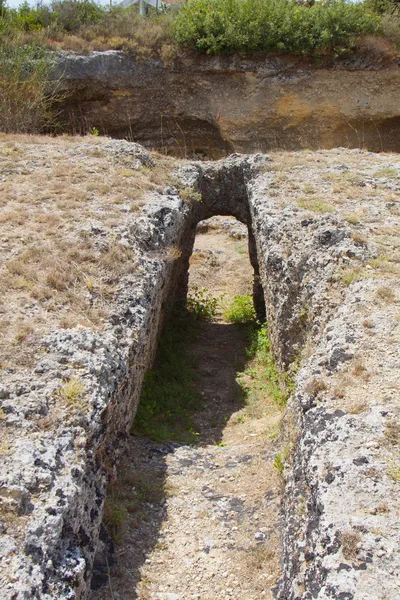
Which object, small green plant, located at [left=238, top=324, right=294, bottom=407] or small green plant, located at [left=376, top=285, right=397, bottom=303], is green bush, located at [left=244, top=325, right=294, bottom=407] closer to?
small green plant, located at [left=238, top=324, right=294, bottom=407]

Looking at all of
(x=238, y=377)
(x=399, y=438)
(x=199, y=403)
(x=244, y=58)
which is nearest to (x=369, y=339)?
(x=399, y=438)

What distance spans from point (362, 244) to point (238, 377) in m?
3.80

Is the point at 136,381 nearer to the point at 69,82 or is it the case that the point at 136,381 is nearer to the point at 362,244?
the point at 362,244

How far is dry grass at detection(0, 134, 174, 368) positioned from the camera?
5.54 metres

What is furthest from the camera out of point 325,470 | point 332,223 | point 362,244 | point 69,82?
point 69,82

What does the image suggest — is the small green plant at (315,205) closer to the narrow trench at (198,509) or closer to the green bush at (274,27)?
the narrow trench at (198,509)

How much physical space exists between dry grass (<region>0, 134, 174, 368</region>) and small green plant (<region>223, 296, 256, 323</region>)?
11.9 feet

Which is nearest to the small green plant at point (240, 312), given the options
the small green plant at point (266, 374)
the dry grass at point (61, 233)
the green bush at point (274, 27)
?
the small green plant at point (266, 374)

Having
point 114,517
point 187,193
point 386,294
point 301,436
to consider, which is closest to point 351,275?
point 386,294

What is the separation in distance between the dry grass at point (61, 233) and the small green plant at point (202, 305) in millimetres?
3539

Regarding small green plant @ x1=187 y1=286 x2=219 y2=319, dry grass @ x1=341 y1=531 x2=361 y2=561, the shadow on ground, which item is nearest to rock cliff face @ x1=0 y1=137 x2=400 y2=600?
dry grass @ x1=341 y1=531 x2=361 y2=561

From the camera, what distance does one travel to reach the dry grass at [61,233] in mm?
5535

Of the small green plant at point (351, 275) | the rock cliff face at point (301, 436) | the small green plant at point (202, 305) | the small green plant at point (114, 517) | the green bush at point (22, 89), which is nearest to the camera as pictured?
the rock cliff face at point (301, 436)

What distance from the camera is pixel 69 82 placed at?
1680cm
